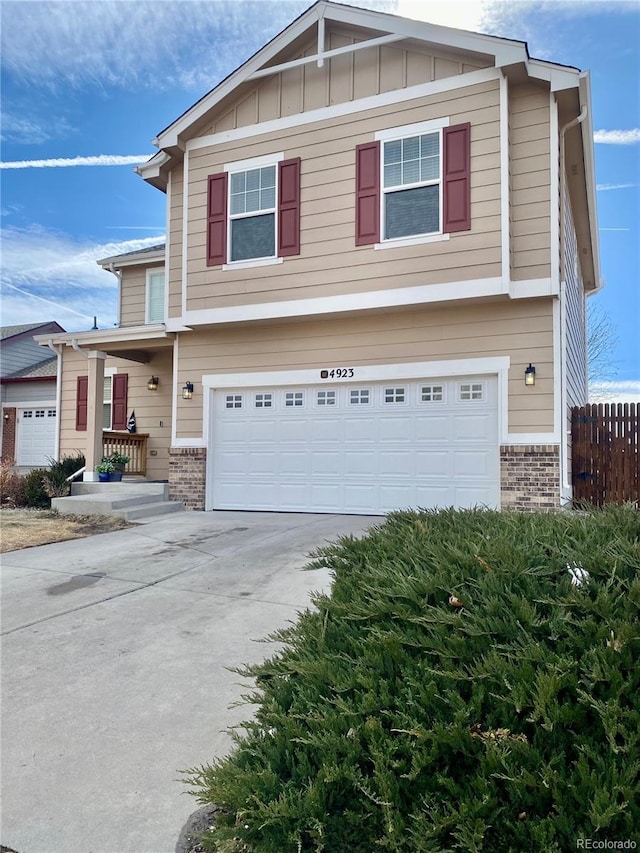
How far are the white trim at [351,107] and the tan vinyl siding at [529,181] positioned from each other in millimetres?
634

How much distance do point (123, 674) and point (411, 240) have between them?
7274mm

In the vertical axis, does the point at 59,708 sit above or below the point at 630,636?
below

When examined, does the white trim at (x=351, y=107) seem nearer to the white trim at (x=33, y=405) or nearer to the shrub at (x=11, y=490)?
the shrub at (x=11, y=490)

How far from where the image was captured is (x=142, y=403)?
1370 cm

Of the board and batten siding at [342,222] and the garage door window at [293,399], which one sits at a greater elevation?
the board and batten siding at [342,222]

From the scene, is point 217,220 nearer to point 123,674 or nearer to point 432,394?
point 432,394

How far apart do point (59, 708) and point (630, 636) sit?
2.95m

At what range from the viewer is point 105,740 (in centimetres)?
287

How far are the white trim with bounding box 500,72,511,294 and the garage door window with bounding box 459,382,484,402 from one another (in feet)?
4.79

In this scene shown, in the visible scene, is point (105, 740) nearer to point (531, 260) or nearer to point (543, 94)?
point (531, 260)

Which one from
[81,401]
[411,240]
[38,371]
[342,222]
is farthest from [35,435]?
[411,240]

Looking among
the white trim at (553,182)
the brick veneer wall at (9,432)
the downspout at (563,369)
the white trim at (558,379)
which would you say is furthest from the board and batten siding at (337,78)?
the brick veneer wall at (9,432)

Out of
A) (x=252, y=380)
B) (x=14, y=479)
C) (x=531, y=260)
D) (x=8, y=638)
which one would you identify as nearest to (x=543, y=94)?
(x=531, y=260)

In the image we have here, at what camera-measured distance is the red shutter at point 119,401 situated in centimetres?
1383
